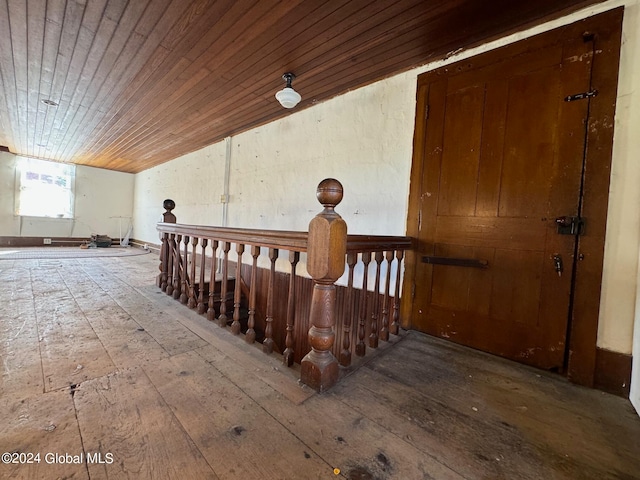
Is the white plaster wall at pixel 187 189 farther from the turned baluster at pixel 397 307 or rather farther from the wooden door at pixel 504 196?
the wooden door at pixel 504 196

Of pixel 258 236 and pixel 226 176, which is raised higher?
pixel 226 176

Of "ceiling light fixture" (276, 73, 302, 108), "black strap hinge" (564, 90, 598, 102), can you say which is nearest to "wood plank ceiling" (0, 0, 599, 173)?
"ceiling light fixture" (276, 73, 302, 108)

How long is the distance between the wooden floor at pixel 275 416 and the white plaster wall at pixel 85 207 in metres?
7.02

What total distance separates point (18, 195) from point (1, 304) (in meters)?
6.39

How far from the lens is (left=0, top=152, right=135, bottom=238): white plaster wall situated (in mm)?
6199

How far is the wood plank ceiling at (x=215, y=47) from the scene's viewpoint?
1.67m

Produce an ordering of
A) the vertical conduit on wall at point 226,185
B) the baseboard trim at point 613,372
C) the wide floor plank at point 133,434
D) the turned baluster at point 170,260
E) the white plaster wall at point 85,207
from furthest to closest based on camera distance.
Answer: the white plaster wall at point 85,207 → the vertical conduit on wall at point 226,185 → the turned baluster at point 170,260 → the baseboard trim at point 613,372 → the wide floor plank at point 133,434

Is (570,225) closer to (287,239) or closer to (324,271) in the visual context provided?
(324,271)

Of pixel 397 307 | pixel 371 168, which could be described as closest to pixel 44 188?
pixel 371 168

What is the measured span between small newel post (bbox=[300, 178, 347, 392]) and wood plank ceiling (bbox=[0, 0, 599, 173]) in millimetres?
1341

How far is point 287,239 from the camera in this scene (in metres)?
1.41

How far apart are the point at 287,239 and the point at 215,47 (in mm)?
1769

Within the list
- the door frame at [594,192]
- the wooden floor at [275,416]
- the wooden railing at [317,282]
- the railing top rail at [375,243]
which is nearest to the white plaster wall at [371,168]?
the door frame at [594,192]

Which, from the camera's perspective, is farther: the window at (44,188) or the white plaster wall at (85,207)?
the window at (44,188)
